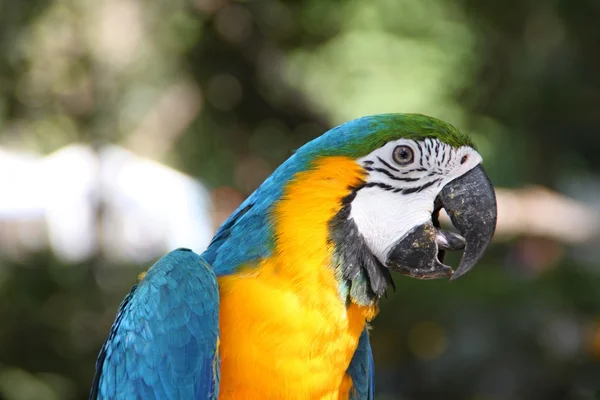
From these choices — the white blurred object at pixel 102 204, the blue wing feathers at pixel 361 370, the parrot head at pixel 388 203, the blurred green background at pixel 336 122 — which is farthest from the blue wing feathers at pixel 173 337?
the white blurred object at pixel 102 204

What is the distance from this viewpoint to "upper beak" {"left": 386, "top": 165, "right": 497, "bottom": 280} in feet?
5.19

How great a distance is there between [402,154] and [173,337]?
66cm

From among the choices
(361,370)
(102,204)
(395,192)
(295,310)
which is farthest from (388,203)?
(102,204)

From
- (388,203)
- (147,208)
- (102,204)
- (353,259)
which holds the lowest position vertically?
(353,259)

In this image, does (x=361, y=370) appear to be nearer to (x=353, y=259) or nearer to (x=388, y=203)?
(x=353, y=259)

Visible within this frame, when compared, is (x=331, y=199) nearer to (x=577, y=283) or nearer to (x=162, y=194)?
(x=577, y=283)

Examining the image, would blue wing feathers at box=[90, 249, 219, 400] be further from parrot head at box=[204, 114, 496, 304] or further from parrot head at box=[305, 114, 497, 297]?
parrot head at box=[305, 114, 497, 297]

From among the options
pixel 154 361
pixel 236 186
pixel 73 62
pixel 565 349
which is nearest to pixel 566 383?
pixel 565 349

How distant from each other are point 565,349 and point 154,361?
2629mm

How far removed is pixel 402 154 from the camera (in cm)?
158

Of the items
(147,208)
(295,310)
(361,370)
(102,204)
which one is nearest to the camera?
(295,310)

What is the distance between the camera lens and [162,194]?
303 inches

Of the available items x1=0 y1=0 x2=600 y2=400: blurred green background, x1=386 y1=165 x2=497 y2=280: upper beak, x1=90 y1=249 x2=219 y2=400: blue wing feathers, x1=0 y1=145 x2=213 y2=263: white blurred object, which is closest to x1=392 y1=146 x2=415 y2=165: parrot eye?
x1=386 y1=165 x2=497 y2=280: upper beak

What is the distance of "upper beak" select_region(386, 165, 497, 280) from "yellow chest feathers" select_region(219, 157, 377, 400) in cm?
17
